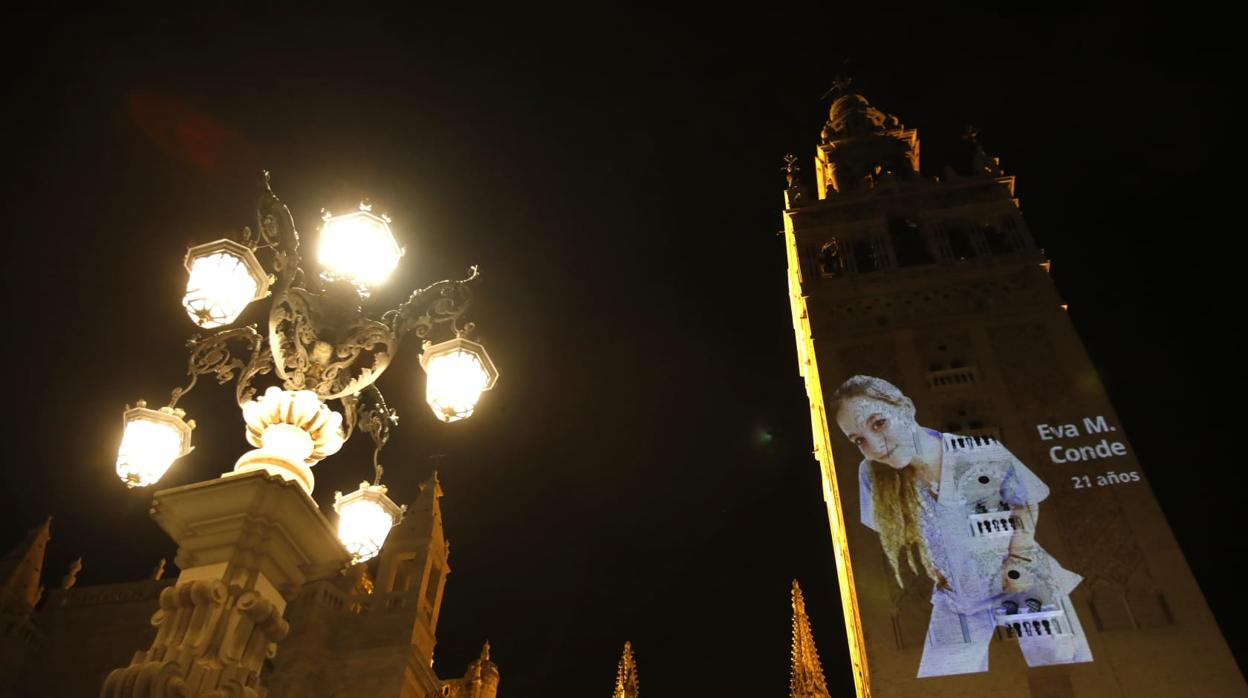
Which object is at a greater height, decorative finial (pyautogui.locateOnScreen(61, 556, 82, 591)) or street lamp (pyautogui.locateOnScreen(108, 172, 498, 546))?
decorative finial (pyautogui.locateOnScreen(61, 556, 82, 591))

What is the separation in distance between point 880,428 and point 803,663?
8.47 meters

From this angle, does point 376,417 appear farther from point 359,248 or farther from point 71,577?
point 71,577

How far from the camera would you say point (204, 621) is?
18.5 ft

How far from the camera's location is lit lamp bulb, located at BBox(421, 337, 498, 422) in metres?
8.12

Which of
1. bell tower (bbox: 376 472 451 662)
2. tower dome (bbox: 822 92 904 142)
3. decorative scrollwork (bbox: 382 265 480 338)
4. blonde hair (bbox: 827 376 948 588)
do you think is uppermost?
tower dome (bbox: 822 92 904 142)

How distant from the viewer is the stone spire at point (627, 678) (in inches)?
1035

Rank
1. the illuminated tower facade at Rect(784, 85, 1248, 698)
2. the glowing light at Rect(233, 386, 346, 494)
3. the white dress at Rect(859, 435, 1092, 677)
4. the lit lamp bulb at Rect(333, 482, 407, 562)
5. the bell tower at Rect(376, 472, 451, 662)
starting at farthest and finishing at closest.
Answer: the white dress at Rect(859, 435, 1092, 677), the illuminated tower facade at Rect(784, 85, 1248, 698), the bell tower at Rect(376, 472, 451, 662), the lit lamp bulb at Rect(333, 482, 407, 562), the glowing light at Rect(233, 386, 346, 494)

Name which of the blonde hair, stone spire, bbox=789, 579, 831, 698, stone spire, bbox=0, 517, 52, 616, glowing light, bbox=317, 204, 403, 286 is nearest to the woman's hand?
the blonde hair

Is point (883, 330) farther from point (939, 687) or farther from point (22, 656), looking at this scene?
point (22, 656)

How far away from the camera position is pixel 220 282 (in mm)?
7410

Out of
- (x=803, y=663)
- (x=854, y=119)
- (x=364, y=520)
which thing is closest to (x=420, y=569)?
(x=364, y=520)

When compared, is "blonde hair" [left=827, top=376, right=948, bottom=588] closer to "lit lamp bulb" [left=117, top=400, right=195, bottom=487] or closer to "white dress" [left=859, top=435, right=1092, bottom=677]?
"white dress" [left=859, top=435, right=1092, bottom=677]

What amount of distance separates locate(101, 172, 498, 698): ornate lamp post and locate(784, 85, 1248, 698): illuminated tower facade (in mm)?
15670

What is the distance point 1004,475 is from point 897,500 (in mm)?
2785
